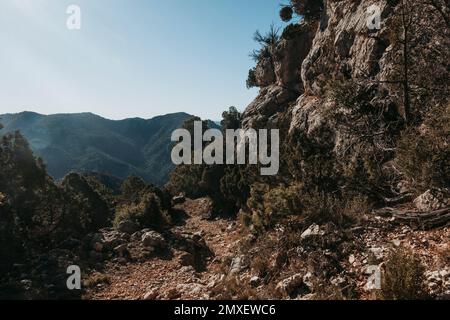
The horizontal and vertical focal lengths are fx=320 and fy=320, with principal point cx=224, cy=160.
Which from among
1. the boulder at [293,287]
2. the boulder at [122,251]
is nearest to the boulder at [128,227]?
the boulder at [122,251]

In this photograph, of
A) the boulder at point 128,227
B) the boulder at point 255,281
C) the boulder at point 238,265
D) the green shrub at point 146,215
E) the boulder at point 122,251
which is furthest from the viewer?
the green shrub at point 146,215

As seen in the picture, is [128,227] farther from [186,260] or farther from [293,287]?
[293,287]

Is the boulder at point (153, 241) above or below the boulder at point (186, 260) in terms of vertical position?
above

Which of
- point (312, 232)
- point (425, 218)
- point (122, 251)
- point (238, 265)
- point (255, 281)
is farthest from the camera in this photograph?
point (122, 251)

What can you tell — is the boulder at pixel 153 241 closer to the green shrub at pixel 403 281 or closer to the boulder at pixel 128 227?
the boulder at pixel 128 227

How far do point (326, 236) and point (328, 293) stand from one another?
7.67 feet

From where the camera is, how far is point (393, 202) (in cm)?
1148

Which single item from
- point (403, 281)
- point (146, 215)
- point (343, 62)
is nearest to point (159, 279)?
point (403, 281)

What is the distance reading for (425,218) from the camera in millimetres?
8695

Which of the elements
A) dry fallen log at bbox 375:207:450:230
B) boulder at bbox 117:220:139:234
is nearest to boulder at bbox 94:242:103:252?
boulder at bbox 117:220:139:234

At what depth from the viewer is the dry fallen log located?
838 centimetres

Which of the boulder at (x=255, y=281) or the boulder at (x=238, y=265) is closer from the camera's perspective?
the boulder at (x=255, y=281)

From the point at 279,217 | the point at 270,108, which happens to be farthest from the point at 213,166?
the point at 279,217

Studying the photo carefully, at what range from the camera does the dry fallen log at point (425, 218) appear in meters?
8.38
